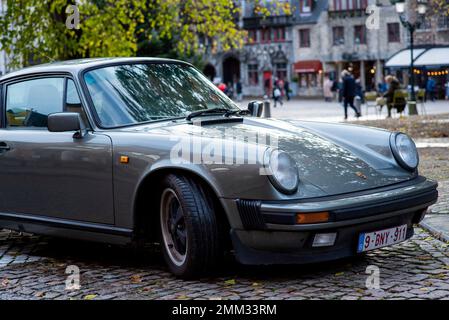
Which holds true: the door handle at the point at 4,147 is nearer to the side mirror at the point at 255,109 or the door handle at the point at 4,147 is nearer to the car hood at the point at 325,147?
the car hood at the point at 325,147

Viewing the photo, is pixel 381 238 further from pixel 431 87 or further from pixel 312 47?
pixel 312 47

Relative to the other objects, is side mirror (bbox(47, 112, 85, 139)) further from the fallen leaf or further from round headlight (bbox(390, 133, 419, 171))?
round headlight (bbox(390, 133, 419, 171))

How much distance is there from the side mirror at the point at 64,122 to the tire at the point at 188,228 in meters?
0.89

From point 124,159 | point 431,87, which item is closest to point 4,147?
point 124,159

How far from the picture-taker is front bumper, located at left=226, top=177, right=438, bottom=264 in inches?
213

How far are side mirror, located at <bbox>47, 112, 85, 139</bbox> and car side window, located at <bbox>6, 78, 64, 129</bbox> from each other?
496 millimetres

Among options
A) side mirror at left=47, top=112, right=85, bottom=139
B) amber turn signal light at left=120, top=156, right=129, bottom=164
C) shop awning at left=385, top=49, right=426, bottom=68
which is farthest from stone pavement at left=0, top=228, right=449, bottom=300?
shop awning at left=385, top=49, right=426, bottom=68

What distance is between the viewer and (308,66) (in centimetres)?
7762

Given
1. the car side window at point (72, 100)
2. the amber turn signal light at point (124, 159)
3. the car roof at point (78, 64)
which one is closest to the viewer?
the amber turn signal light at point (124, 159)

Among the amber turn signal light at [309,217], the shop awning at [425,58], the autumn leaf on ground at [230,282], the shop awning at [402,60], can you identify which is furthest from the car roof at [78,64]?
the shop awning at [402,60]

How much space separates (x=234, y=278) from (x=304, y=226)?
80cm

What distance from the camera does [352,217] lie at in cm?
552

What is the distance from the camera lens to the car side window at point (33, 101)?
7.10 metres

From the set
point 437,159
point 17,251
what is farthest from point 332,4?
point 17,251
